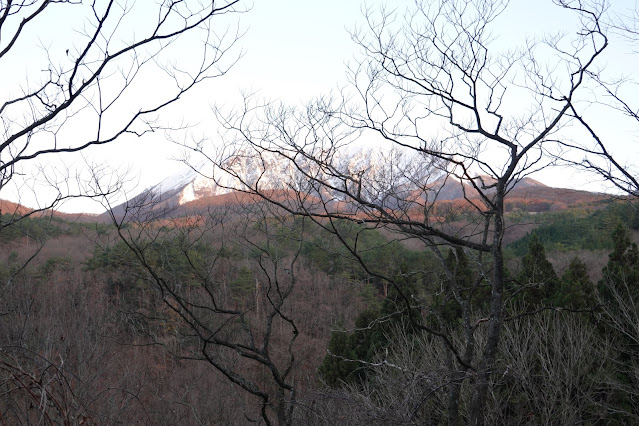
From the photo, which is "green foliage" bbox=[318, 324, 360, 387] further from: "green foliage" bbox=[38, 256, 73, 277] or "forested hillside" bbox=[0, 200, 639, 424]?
"green foliage" bbox=[38, 256, 73, 277]

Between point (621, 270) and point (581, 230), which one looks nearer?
point (621, 270)

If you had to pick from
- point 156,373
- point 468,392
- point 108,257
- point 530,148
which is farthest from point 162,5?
point 108,257

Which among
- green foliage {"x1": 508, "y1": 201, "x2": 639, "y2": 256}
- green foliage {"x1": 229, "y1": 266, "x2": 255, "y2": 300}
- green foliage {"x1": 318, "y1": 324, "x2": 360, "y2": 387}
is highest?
green foliage {"x1": 508, "y1": 201, "x2": 639, "y2": 256}

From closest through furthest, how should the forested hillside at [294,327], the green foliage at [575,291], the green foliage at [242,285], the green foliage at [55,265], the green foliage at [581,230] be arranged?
the forested hillside at [294,327], the green foliage at [575,291], the green foliage at [55,265], the green foliage at [242,285], the green foliage at [581,230]

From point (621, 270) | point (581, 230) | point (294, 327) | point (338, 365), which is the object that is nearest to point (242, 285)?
point (338, 365)

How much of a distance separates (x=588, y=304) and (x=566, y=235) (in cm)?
1819

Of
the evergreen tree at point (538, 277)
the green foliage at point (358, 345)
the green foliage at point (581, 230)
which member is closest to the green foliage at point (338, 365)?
the green foliage at point (358, 345)

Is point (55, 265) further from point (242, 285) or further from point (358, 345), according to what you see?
point (358, 345)

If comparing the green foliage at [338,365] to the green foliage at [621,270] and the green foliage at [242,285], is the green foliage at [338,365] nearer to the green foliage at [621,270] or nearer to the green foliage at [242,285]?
the green foliage at [621,270]

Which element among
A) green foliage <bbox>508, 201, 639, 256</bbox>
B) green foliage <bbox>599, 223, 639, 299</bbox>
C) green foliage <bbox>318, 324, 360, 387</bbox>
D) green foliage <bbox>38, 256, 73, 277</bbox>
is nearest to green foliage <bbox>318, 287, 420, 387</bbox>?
green foliage <bbox>318, 324, 360, 387</bbox>

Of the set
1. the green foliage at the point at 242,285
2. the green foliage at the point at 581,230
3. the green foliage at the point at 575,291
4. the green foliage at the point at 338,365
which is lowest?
the green foliage at the point at 338,365

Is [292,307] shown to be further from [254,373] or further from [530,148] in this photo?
[530,148]

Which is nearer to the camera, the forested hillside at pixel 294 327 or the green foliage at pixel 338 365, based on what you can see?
the forested hillside at pixel 294 327

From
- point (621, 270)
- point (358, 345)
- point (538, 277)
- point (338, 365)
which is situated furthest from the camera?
point (358, 345)
